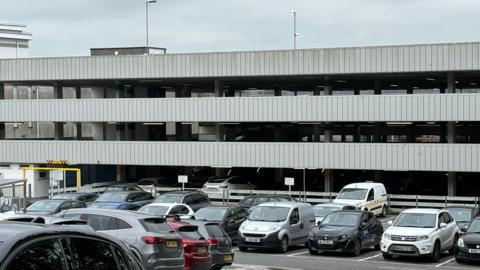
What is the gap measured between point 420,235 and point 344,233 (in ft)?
8.24

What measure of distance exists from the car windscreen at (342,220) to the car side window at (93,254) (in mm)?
20898

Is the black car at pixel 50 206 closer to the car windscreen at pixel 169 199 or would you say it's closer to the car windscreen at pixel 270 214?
the car windscreen at pixel 169 199

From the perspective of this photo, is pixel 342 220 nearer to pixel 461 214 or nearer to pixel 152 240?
pixel 461 214

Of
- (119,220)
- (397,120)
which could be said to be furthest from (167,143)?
(119,220)

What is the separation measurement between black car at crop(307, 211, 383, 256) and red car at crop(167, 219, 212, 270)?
27.5 ft

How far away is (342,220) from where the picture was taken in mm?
27109

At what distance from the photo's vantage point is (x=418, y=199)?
4384cm

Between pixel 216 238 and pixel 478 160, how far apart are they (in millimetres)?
25906

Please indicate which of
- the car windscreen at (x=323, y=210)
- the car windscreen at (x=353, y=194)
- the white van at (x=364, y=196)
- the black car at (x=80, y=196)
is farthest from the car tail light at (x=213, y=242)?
the car windscreen at (x=353, y=194)

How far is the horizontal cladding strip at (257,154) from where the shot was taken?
4372 cm

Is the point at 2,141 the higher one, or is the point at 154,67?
the point at 154,67

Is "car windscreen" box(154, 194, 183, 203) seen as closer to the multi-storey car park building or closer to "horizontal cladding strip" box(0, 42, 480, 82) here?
the multi-storey car park building

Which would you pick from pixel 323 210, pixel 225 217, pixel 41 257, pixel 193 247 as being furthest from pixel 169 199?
pixel 41 257

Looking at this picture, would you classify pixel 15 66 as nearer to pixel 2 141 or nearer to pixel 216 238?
pixel 2 141
